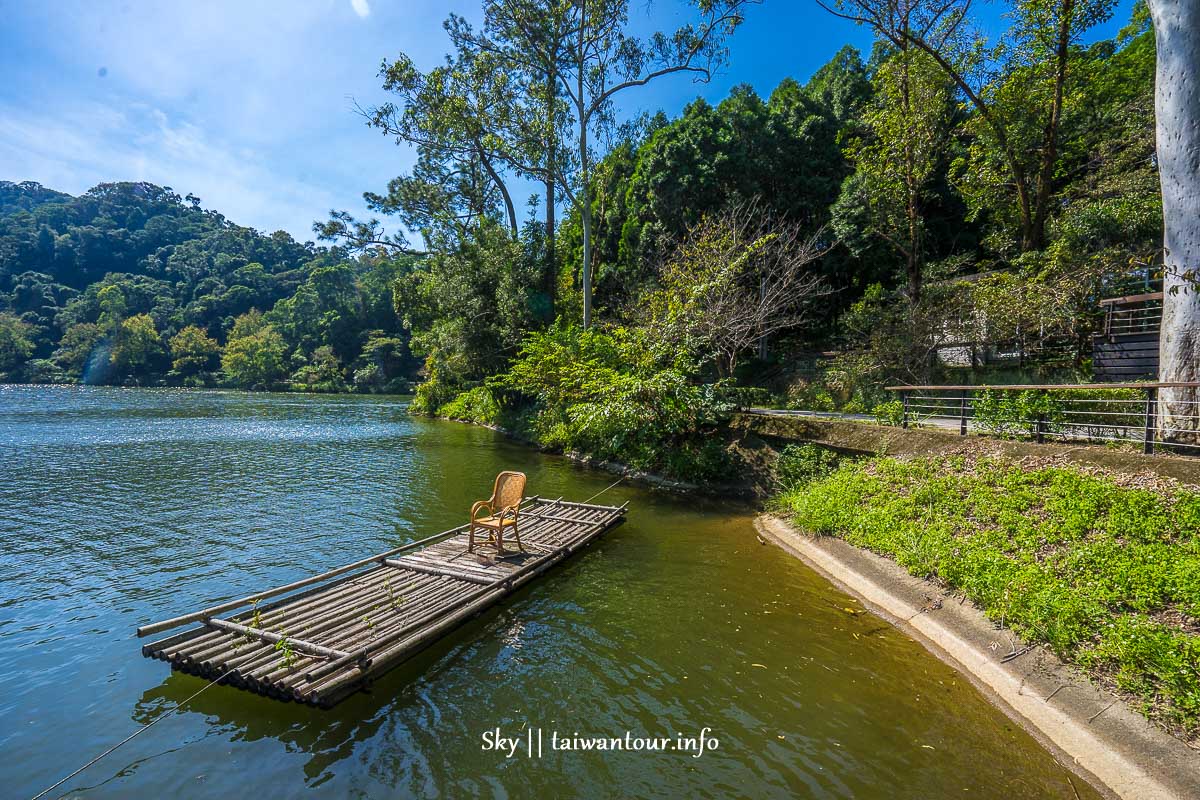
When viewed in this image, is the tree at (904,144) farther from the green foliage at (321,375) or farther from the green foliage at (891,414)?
the green foliage at (321,375)

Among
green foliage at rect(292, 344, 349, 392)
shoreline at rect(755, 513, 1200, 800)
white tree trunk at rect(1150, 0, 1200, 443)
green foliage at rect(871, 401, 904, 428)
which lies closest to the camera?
shoreline at rect(755, 513, 1200, 800)

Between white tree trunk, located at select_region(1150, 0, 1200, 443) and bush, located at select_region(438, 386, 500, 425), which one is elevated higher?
white tree trunk, located at select_region(1150, 0, 1200, 443)

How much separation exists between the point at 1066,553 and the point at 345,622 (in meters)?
8.11

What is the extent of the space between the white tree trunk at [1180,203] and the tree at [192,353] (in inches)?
3684

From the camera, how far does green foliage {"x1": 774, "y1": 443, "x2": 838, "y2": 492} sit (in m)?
11.5

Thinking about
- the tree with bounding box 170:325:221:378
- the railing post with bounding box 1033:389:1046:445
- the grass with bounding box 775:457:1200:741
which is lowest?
the grass with bounding box 775:457:1200:741

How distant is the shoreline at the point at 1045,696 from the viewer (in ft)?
12.4

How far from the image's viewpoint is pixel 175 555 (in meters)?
8.67

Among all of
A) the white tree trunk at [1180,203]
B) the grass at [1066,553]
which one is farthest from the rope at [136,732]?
the white tree trunk at [1180,203]

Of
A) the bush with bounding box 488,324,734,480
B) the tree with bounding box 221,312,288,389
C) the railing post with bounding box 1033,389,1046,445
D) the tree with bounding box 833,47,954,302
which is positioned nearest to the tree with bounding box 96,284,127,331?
the tree with bounding box 221,312,288,389

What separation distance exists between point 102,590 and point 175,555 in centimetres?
138

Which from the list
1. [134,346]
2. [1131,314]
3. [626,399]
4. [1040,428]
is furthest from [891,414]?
[134,346]

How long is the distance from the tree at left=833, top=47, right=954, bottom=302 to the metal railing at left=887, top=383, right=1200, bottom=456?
9.55 metres

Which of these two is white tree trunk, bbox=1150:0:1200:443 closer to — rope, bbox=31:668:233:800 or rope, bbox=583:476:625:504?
rope, bbox=583:476:625:504
